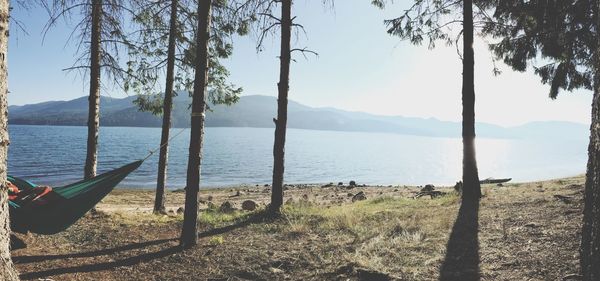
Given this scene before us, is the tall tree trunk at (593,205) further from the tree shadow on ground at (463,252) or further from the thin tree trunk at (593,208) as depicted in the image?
the tree shadow on ground at (463,252)

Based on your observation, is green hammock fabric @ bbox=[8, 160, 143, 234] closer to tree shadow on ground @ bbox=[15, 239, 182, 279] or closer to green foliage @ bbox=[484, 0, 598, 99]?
tree shadow on ground @ bbox=[15, 239, 182, 279]

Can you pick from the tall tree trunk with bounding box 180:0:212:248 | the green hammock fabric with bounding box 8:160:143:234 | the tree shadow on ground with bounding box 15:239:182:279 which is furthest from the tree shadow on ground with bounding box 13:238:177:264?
the tall tree trunk with bounding box 180:0:212:248

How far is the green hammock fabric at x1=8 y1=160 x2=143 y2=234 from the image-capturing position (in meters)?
5.17

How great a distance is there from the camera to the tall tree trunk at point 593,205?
1.96 meters

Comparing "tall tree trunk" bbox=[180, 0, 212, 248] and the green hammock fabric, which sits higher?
"tall tree trunk" bbox=[180, 0, 212, 248]

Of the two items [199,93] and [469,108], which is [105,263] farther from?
[469,108]

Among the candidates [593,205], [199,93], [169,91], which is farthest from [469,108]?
[169,91]

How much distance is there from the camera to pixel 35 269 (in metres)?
4.76

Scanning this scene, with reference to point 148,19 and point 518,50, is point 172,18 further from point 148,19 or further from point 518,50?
point 518,50

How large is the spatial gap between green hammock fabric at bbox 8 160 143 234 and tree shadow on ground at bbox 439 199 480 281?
5138 mm

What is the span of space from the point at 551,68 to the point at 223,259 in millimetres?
9697

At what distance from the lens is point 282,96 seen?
28.4 feet

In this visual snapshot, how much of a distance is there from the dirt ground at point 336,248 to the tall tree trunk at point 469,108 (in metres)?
1.20

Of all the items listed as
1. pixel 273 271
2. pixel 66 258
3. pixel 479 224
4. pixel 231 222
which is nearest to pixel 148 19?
pixel 231 222
